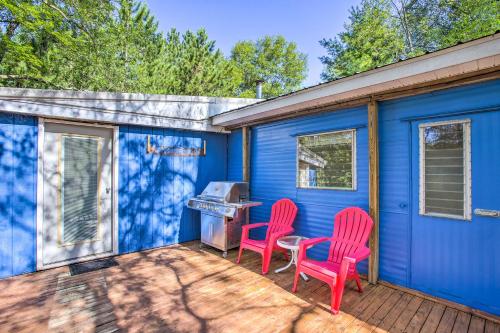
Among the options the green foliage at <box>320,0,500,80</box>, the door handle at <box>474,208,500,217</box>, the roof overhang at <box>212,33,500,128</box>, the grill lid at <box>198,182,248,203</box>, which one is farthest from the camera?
the green foliage at <box>320,0,500,80</box>

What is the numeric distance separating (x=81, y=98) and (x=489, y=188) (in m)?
5.05

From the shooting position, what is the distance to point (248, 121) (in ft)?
15.5

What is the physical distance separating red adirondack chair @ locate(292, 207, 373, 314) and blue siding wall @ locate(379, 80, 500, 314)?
0.34 meters

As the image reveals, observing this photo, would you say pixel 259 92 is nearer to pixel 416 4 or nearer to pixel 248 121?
pixel 248 121

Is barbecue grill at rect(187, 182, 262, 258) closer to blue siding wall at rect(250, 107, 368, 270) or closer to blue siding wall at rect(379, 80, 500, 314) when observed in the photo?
blue siding wall at rect(250, 107, 368, 270)

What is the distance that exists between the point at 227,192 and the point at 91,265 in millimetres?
2257

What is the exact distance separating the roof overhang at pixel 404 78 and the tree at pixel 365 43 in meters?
10.8

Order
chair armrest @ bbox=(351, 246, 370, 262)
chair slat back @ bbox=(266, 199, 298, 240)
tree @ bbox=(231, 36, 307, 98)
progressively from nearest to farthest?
chair armrest @ bbox=(351, 246, 370, 262) → chair slat back @ bbox=(266, 199, 298, 240) → tree @ bbox=(231, 36, 307, 98)

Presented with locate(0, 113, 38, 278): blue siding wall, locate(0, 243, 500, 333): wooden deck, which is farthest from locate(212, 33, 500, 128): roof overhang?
locate(0, 113, 38, 278): blue siding wall

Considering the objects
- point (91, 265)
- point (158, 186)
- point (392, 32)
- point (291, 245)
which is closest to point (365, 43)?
point (392, 32)

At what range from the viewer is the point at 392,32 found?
1322 cm

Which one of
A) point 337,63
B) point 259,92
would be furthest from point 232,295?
point 337,63

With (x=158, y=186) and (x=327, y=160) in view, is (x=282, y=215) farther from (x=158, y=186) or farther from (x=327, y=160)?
(x=158, y=186)

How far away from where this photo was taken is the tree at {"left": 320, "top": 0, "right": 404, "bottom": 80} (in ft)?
42.6
